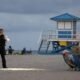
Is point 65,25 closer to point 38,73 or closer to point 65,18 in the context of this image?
point 65,18

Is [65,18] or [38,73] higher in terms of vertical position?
[65,18]

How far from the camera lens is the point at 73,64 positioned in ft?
70.1

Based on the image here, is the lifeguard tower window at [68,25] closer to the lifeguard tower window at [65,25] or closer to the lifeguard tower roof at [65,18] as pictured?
the lifeguard tower window at [65,25]

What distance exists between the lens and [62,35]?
2682 inches

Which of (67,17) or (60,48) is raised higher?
(67,17)

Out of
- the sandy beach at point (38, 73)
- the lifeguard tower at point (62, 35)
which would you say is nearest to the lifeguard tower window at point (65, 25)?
the lifeguard tower at point (62, 35)

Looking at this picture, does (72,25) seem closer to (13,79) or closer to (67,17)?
(67,17)

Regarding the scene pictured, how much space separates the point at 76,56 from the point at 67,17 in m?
50.8

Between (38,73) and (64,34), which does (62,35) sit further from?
(38,73)

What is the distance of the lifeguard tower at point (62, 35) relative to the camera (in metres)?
68.1

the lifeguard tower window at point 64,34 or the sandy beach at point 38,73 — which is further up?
the sandy beach at point 38,73

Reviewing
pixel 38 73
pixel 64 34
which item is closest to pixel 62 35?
pixel 64 34

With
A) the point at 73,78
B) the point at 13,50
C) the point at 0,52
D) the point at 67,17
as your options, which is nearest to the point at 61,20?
the point at 67,17

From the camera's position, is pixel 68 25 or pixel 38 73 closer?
pixel 38 73
